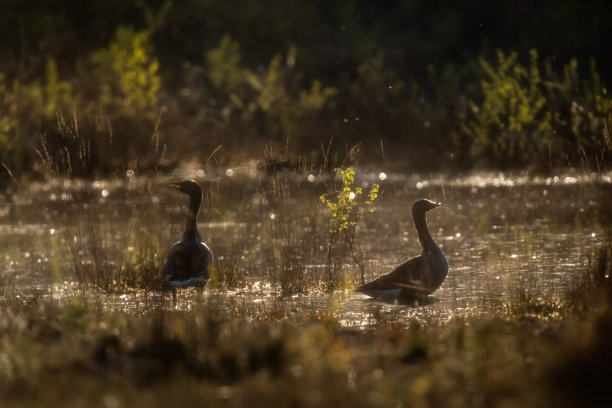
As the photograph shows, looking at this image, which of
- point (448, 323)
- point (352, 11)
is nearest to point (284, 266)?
point (448, 323)

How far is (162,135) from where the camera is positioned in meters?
25.5

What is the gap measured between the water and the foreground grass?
5.36 feet

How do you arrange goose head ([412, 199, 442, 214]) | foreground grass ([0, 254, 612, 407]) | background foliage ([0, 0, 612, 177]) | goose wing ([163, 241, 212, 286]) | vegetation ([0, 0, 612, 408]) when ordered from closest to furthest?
foreground grass ([0, 254, 612, 407]) < vegetation ([0, 0, 612, 408]) < goose wing ([163, 241, 212, 286]) < goose head ([412, 199, 442, 214]) < background foliage ([0, 0, 612, 177])

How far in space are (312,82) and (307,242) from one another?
23.9 metres

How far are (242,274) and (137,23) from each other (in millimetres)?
34213

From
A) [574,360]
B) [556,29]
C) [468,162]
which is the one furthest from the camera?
[556,29]

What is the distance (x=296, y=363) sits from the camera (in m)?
6.12

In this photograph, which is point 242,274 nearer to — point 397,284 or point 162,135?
point 397,284

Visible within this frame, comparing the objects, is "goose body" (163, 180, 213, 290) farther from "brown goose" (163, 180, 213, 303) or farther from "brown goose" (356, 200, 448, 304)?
"brown goose" (356, 200, 448, 304)

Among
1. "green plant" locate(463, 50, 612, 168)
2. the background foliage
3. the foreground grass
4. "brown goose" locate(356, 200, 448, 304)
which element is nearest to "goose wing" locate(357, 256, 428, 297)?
"brown goose" locate(356, 200, 448, 304)

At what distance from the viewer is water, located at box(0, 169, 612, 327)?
10.0 meters

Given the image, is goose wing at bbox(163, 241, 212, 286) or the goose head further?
the goose head

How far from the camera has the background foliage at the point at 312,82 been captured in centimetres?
2370

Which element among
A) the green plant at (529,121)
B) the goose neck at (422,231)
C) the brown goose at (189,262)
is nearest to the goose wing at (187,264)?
the brown goose at (189,262)
